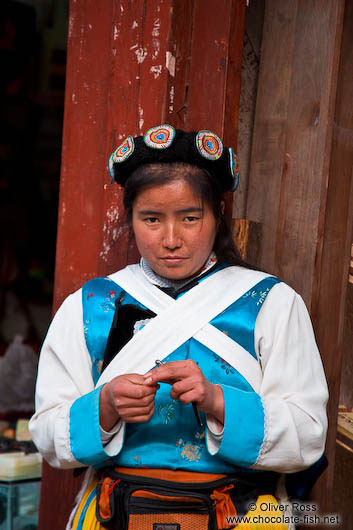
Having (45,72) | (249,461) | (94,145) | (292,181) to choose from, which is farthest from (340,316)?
(45,72)

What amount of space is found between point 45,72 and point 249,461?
4298mm

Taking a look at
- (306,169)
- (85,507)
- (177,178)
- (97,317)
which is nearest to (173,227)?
(177,178)

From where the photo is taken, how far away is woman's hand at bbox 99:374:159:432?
4.84ft

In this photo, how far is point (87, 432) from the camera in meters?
1.58

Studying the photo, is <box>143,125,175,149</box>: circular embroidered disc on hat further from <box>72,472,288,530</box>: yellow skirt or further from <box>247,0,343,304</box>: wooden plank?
Result: <box>72,472,288,530</box>: yellow skirt

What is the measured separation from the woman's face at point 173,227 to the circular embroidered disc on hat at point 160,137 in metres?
0.11

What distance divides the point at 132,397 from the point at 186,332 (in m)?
0.27

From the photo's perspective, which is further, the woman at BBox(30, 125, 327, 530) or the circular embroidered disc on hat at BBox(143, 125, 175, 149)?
the circular embroidered disc on hat at BBox(143, 125, 175, 149)

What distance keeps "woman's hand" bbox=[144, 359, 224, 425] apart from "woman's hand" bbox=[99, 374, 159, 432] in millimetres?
25

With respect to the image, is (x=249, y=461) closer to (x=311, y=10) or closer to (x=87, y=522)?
(x=87, y=522)

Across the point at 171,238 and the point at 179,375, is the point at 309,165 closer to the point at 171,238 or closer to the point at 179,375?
the point at 171,238

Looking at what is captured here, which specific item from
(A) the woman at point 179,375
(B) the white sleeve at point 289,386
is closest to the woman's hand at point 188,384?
(A) the woman at point 179,375

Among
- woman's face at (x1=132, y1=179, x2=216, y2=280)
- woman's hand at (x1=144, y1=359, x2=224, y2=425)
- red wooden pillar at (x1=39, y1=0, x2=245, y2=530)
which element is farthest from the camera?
red wooden pillar at (x1=39, y1=0, x2=245, y2=530)

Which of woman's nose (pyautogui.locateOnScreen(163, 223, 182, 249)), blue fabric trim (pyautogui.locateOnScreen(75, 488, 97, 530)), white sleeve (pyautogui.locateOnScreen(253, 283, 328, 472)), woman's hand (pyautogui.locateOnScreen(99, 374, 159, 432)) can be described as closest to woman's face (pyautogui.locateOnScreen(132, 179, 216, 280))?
woman's nose (pyautogui.locateOnScreen(163, 223, 182, 249))
